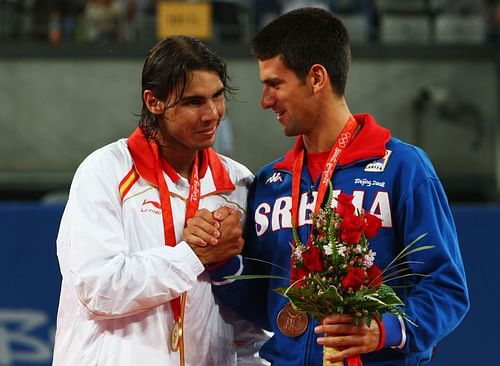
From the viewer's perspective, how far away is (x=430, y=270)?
2.87 meters

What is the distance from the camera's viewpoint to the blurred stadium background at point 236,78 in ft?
35.8

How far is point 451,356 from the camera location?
18.4 ft

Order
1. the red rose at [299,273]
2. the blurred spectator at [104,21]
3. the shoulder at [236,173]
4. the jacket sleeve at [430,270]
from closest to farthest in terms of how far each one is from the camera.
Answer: the red rose at [299,273]
the jacket sleeve at [430,270]
the shoulder at [236,173]
the blurred spectator at [104,21]

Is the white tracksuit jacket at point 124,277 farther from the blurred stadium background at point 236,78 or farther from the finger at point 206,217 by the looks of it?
the blurred stadium background at point 236,78

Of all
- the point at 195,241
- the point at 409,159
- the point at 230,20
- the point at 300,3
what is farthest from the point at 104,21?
the point at 409,159

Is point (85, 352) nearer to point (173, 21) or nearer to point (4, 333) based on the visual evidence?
point (4, 333)

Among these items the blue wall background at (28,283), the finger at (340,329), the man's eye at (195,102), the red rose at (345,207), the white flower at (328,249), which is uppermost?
the man's eye at (195,102)

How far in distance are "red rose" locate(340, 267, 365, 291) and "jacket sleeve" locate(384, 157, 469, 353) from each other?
242 mm

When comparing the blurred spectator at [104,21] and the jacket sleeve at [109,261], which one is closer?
the jacket sleeve at [109,261]

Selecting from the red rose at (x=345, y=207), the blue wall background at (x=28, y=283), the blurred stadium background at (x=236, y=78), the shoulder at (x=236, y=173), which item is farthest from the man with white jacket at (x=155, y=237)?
the blurred stadium background at (x=236, y=78)

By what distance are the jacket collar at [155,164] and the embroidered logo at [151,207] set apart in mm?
68

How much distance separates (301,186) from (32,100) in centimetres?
859

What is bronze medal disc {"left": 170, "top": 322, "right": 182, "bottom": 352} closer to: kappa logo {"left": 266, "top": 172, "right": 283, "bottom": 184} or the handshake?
the handshake

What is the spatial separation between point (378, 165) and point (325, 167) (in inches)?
7.2
